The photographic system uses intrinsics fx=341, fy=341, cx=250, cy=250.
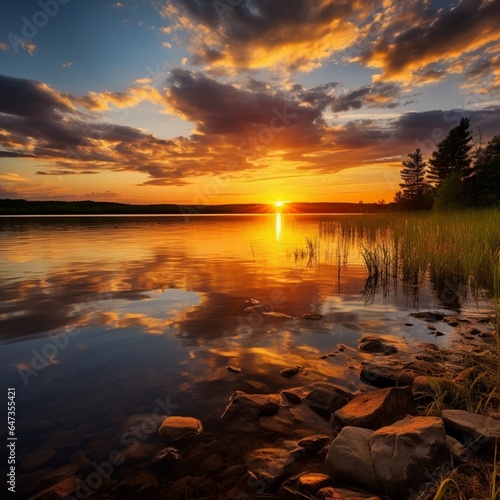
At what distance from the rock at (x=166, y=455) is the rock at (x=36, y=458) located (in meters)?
1.22

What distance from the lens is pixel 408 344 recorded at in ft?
23.9

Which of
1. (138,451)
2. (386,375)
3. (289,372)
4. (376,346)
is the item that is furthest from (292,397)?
(376,346)

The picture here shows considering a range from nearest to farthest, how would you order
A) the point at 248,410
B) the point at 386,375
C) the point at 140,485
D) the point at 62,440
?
the point at 140,485
the point at 62,440
the point at 248,410
the point at 386,375

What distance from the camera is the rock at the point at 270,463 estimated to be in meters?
3.62

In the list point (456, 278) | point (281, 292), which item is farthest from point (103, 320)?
point (456, 278)

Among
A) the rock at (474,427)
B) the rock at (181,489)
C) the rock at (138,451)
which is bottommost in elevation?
the rock at (181,489)

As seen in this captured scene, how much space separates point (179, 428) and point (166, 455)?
440 mm

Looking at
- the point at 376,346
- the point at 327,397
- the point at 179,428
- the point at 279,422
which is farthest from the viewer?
the point at 376,346

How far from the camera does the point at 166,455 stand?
395 centimetres

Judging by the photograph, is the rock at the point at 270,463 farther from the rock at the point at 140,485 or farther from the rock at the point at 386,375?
the rock at the point at 386,375

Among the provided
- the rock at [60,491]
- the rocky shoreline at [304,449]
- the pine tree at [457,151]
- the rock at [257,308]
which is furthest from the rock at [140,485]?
the pine tree at [457,151]

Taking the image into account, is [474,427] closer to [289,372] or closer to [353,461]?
[353,461]

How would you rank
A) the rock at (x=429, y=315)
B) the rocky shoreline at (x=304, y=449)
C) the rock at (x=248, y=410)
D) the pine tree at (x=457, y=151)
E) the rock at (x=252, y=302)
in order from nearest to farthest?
1. the rocky shoreline at (x=304, y=449)
2. the rock at (x=248, y=410)
3. the rock at (x=429, y=315)
4. the rock at (x=252, y=302)
5. the pine tree at (x=457, y=151)

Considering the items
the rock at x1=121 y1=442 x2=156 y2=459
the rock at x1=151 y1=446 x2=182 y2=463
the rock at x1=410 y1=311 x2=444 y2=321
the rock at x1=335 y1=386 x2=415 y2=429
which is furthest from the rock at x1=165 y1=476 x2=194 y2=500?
the rock at x1=410 y1=311 x2=444 y2=321
